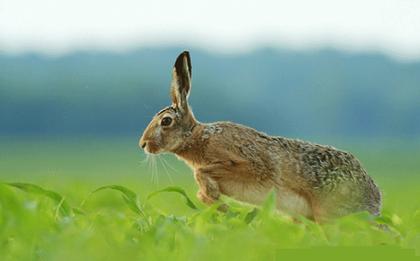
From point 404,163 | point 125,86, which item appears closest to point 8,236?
point 404,163

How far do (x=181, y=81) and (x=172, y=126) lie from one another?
1.01ft

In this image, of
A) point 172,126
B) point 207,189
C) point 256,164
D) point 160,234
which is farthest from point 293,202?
point 160,234

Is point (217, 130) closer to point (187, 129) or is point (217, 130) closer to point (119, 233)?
point (187, 129)

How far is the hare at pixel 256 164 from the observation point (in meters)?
5.96

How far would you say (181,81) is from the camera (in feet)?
20.0

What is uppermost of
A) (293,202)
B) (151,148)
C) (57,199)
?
(57,199)

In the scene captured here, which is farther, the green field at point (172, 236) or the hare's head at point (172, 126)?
the hare's head at point (172, 126)

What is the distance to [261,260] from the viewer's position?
308cm

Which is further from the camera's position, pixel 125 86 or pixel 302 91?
pixel 302 91

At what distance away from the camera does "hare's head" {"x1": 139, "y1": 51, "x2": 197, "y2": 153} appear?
20.5 feet

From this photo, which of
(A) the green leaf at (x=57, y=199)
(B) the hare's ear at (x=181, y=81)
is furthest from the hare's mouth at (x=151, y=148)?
(A) the green leaf at (x=57, y=199)

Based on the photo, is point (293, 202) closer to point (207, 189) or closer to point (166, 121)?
point (207, 189)

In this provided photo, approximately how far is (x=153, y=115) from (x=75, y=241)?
11.2 feet

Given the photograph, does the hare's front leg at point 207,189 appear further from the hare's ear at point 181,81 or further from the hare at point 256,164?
the hare's ear at point 181,81
